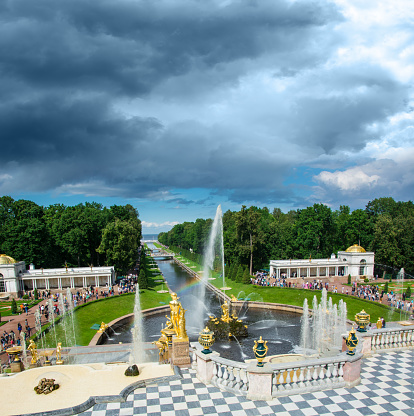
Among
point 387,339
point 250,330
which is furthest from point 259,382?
point 250,330

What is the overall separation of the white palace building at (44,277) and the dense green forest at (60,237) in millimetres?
3404

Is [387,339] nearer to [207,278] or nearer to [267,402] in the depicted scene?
[267,402]

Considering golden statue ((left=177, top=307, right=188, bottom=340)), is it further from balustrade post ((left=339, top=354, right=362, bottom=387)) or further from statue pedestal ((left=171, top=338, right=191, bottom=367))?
balustrade post ((left=339, top=354, right=362, bottom=387))

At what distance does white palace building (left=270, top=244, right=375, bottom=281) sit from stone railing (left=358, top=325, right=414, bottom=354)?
1733 inches

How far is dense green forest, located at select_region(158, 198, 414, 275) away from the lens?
62688mm

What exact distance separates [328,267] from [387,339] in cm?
4960

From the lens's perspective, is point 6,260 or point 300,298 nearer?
point 300,298

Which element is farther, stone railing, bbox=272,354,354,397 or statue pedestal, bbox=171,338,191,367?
statue pedestal, bbox=171,338,191,367

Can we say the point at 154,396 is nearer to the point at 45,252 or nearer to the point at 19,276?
the point at 19,276

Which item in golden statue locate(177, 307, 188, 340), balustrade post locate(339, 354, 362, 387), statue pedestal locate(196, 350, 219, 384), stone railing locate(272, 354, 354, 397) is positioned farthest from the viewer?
golden statue locate(177, 307, 188, 340)

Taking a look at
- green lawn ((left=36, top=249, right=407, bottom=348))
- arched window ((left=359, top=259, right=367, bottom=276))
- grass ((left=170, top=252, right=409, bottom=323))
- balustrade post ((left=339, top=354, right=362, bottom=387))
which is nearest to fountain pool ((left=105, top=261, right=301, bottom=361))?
green lawn ((left=36, top=249, right=407, bottom=348))

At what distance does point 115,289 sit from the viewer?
175ft

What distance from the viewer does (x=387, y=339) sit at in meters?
18.1

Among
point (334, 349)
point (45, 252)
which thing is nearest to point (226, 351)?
point (334, 349)
